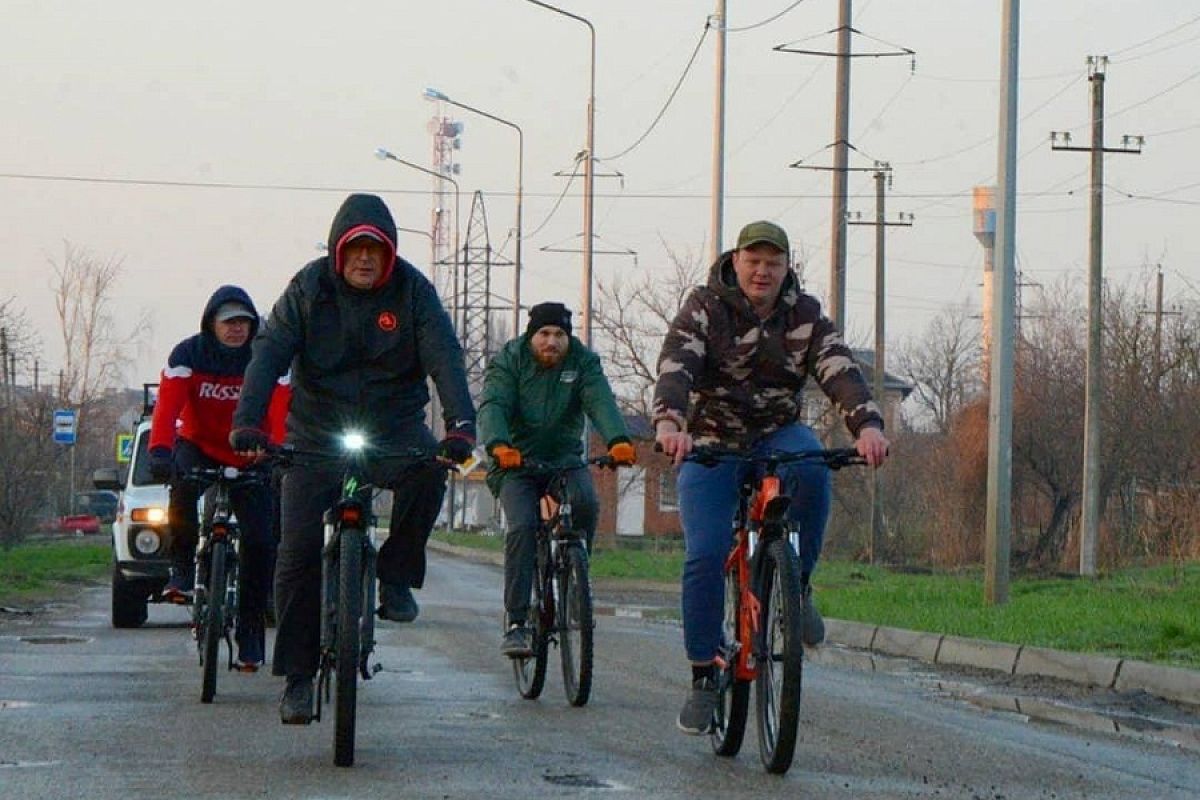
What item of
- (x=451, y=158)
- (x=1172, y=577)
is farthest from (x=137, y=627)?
(x=451, y=158)

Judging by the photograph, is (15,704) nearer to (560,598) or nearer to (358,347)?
(560,598)

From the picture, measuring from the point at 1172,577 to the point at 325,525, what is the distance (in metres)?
17.5

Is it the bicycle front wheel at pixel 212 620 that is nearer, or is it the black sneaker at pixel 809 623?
the black sneaker at pixel 809 623

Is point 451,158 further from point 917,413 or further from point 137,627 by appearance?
point 137,627


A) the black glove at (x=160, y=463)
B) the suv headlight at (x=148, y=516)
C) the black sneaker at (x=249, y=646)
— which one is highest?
the black glove at (x=160, y=463)

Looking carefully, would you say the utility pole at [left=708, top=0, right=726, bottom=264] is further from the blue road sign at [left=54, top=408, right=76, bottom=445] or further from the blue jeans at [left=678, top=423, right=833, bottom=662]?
the blue jeans at [left=678, top=423, right=833, bottom=662]

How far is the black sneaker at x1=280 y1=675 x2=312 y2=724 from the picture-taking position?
784 cm

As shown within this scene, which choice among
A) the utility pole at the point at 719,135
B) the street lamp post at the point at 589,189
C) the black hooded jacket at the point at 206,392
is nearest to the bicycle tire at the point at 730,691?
the black hooded jacket at the point at 206,392

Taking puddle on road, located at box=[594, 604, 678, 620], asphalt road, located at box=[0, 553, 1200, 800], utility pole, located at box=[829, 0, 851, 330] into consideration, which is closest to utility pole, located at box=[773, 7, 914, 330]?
utility pole, located at box=[829, 0, 851, 330]

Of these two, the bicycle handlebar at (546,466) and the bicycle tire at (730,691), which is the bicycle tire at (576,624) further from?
the bicycle tire at (730,691)

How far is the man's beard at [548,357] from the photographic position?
10.5m

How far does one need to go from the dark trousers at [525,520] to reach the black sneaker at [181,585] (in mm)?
2032

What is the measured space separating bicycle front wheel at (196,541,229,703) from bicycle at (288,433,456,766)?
6.76 feet

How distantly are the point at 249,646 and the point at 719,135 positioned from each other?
74.8 ft
